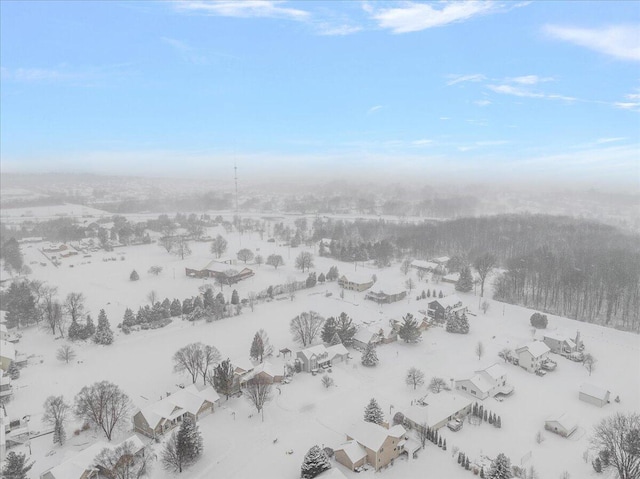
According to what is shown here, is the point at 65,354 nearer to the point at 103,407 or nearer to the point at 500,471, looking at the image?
the point at 103,407

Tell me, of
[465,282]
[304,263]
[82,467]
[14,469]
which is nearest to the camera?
→ [14,469]

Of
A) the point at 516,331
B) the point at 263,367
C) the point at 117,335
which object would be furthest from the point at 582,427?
the point at 117,335

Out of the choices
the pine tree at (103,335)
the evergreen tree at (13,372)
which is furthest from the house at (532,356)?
the evergreen tree at (13,372)

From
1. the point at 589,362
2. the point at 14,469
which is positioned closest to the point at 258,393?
the point at 14,469

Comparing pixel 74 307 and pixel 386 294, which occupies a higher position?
pixel 74 307

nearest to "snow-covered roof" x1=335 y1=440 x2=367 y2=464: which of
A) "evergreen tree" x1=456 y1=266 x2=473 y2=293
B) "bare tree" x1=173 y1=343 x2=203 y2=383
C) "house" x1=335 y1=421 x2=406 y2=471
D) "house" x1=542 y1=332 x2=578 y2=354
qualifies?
"house" x1=335 y1=421 x2=406 y2=471

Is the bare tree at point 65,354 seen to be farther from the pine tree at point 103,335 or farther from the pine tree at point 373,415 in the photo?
the pine tree at point 373,415
